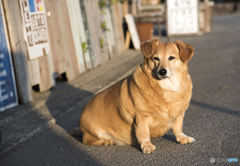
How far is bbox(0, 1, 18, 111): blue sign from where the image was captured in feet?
17.1

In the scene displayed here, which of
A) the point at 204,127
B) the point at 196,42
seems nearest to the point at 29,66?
the point at 204,127

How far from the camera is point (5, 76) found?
5.27 meters

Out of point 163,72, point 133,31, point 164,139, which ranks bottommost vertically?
point 164,139

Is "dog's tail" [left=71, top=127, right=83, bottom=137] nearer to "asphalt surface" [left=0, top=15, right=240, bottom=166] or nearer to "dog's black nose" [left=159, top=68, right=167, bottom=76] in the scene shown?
"asphalt surface" [left=0, top=15, right=240, bottom=166]

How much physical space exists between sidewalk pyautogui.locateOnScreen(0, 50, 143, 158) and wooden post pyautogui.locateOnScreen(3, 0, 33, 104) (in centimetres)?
25

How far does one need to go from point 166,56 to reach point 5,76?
115 inches

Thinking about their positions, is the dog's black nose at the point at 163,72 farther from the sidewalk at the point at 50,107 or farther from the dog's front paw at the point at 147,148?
the sidewalk at the point at 50,107

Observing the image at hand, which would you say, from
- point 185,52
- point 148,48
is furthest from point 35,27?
point 185,52

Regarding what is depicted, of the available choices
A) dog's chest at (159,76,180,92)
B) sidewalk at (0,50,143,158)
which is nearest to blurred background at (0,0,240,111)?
sidewalk at (0,50,143,158)

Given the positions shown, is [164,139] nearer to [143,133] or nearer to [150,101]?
[143,133]

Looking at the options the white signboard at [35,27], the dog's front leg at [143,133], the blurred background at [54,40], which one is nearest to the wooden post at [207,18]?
the blurred background at [54,40]

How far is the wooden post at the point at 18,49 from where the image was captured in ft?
17.6

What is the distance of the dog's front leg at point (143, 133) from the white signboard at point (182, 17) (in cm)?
1293

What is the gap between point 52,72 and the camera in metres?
6.66
